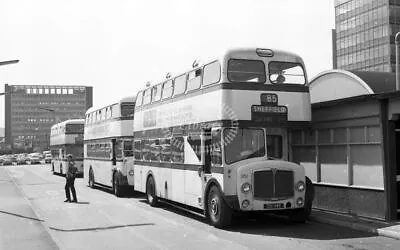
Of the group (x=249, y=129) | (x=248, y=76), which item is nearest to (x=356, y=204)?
(x=249, y=129)

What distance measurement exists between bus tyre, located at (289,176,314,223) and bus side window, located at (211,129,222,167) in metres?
2.30

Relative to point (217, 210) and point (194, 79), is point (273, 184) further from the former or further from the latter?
point (194, 79)

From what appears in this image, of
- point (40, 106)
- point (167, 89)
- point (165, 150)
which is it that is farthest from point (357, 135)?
point (40, 106)

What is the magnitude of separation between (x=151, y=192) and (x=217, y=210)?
573 centimetres

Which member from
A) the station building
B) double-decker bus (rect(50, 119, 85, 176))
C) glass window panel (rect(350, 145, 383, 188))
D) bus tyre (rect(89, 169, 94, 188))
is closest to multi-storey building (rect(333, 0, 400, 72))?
double-decker bus (rect(50, 119, 85, 176))

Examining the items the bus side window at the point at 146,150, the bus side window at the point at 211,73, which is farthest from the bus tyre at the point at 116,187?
the bus side window at the point at 211,73

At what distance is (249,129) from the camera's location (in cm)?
1229

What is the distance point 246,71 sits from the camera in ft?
40.7

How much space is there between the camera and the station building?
1205cm

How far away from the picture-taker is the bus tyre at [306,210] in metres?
12.4

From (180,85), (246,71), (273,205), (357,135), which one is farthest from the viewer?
(180,85)

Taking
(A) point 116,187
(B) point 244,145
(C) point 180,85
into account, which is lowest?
Result: (A) point 116,187

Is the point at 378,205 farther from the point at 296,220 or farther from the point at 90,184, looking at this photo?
the point at 90,184

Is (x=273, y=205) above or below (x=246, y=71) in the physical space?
below
